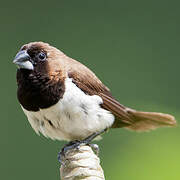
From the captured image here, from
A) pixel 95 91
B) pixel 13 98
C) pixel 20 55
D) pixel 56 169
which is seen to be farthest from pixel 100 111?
pixel 13 98

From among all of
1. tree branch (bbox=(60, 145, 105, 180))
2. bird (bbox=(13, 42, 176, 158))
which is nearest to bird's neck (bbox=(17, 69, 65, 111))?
bird (bbox=(13, 42, 176, 158))

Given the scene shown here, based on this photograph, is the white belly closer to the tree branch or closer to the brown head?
the brown head

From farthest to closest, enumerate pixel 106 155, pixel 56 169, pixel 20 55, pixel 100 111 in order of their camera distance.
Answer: pixel 56 169 → pixel 106 155 → pixel 100 111 → pixel 20 55

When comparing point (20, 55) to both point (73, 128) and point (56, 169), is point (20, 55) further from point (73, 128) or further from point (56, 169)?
point (56, 169)

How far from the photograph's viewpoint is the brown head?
1532 millimetres

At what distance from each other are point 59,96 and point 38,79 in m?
0.08

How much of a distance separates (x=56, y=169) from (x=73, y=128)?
845 millimetres

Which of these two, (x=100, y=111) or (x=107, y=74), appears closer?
(x=100, y=111)

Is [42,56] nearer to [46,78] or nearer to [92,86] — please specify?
[46,78]

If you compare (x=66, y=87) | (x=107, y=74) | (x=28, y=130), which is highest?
(x=66, y=87)

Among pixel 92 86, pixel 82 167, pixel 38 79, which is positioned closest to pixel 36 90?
pixel 38 79

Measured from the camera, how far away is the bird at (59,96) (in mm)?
1538

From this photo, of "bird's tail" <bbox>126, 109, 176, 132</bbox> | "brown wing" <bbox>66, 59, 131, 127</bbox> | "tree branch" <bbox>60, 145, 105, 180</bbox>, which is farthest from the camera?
"bird's tail" <bbox>126, 109, 176, 132</bbox>

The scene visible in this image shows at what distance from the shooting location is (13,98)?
257 cm
